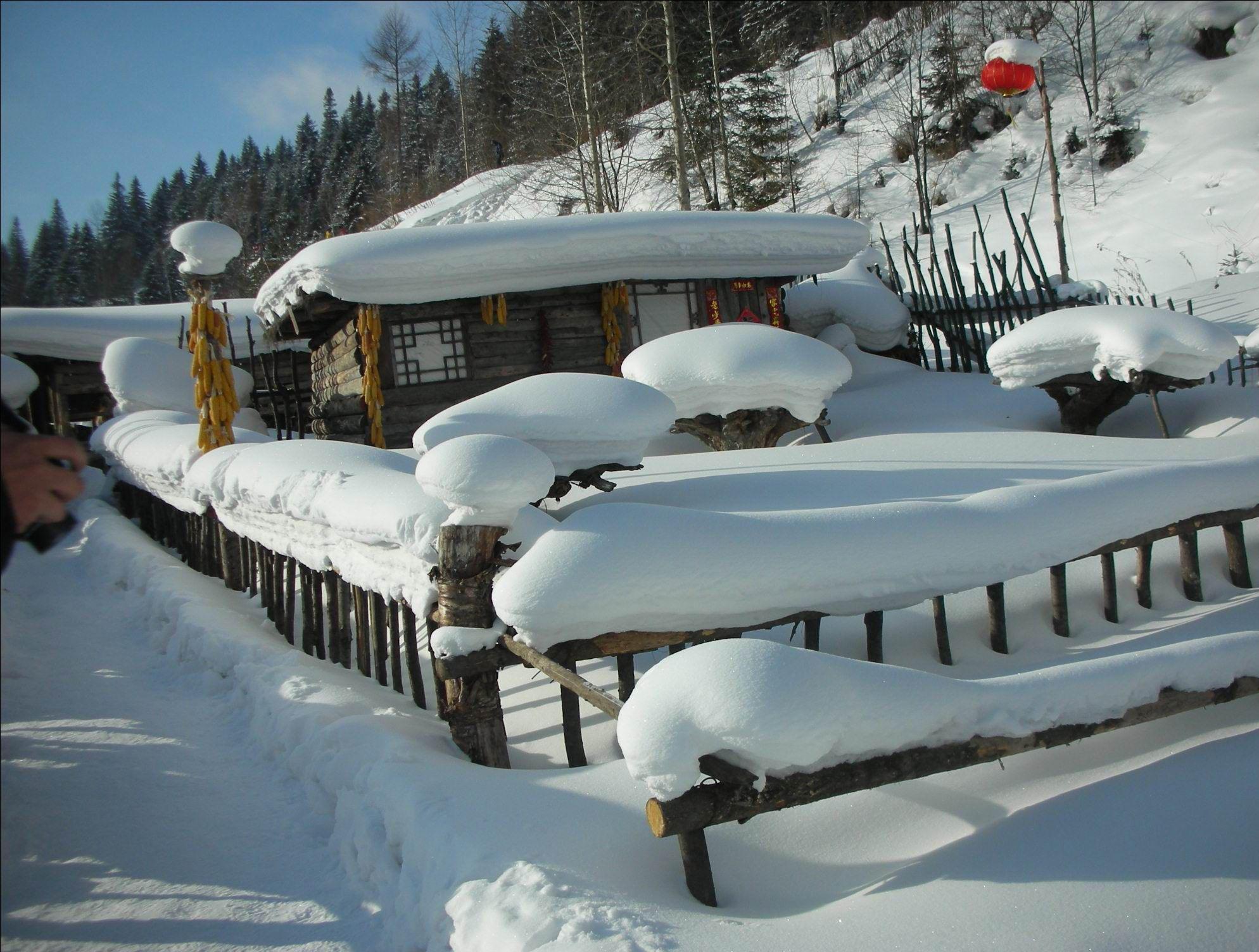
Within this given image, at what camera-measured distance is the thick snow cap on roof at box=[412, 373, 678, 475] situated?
4164 mm

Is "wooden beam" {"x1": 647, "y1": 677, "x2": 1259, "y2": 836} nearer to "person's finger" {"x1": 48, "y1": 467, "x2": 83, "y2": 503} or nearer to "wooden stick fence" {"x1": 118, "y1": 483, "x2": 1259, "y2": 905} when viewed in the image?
"wooden stick fence" {"x1": 118, "y1": 483, "x2": 1259, "y2": 905}

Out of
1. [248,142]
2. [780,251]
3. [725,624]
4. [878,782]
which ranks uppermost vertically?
[780,251]

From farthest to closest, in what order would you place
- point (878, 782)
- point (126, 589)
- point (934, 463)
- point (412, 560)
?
point (126, 589)
point (934, 463)
point (412, 560)
point (878, 782)

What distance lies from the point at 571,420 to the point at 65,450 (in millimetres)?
3005

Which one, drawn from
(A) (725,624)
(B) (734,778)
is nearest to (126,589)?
(A) (725,624)

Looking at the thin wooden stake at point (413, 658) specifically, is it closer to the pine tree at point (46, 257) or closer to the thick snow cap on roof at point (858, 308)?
the pine tree at point (46, 257)

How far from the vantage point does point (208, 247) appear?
23.3 ft

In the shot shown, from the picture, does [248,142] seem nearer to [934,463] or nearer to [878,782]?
[878,782]

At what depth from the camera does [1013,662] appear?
374 cm

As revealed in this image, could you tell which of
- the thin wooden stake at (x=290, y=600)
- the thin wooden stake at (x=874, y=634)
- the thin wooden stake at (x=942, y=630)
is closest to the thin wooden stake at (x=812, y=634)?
the thin wooden stake at (x=874, y=634)

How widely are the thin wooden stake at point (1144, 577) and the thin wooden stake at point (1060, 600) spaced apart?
51cm

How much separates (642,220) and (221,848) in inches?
358

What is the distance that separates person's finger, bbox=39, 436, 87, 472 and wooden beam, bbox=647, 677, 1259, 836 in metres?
1.51

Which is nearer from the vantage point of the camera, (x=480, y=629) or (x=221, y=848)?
(x=221, y=848)
